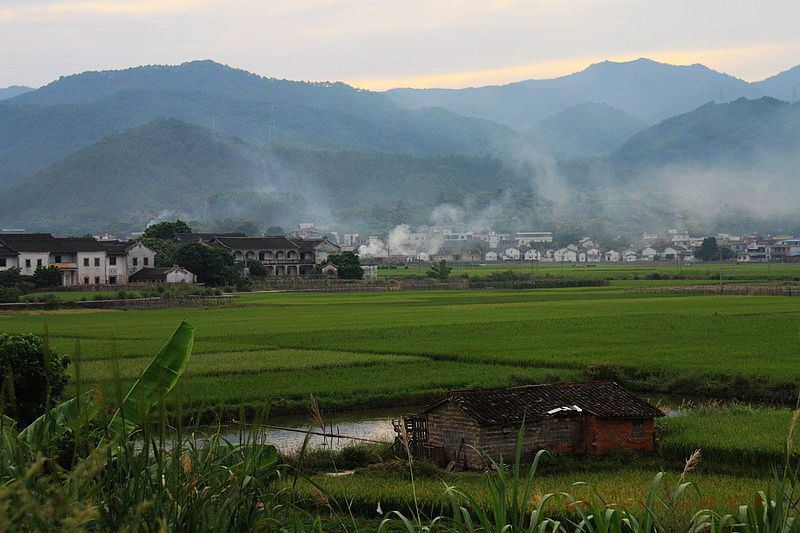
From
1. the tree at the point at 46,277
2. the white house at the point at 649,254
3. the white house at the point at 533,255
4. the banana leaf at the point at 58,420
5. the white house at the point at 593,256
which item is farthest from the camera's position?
the white house at the point at 593,256

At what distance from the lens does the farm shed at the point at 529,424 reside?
16.9 m

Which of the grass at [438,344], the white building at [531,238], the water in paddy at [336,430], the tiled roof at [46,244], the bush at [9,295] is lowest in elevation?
the water in paddy at [336,430]

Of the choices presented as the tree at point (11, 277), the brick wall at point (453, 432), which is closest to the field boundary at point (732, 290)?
the tree at point (11, 277)

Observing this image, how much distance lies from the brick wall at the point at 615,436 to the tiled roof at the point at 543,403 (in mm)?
143

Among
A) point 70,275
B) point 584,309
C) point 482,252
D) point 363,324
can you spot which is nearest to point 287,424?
point 363,324

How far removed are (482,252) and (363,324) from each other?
117663 millimetres

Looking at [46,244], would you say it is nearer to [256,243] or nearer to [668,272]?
[256,243]

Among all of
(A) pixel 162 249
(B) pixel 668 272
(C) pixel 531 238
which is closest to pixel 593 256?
(C) pixel 531 238

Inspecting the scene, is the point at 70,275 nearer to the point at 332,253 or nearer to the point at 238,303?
the point at 238,303

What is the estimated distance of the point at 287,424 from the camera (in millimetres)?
21656

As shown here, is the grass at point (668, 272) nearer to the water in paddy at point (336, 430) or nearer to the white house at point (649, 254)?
the white house at point (649, 254)

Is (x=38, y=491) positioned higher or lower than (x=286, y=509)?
higher

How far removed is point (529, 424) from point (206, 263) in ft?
192

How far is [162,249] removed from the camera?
85.0 metres
